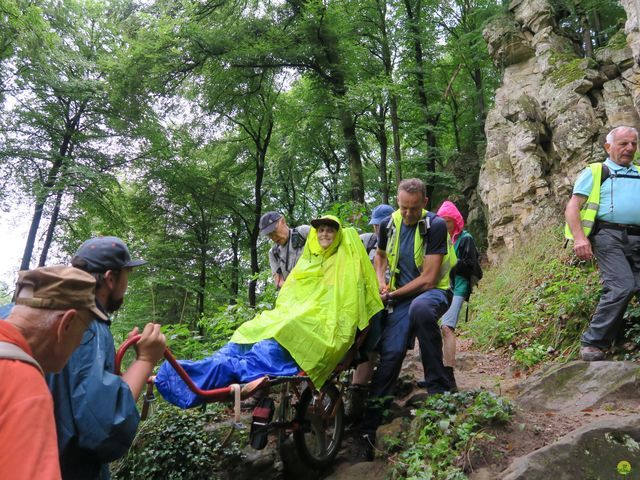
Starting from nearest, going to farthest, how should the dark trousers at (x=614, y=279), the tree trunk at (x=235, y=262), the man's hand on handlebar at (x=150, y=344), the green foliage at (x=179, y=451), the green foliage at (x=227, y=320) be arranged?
1. the man's hand on handlebar at (x=150, y=344)
2. the green foliage at (x=179, y=451)
3. the dark trousers at (x=614, y=279)
4. the green foliage at (x=227, y=320)
5. the tree trunk at (x=235, y=262)

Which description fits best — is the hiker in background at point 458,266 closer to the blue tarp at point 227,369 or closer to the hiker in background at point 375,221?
the hiker in background at point 375,221

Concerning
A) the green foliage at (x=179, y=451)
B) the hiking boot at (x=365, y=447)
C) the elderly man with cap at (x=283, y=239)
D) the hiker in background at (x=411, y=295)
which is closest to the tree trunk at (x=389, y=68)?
the elderly man with cap at (x=283, y=239)

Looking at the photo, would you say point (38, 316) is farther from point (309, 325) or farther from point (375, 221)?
point (375, 221)

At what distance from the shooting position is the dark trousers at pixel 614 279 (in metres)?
4.25

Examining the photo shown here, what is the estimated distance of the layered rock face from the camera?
11570mm

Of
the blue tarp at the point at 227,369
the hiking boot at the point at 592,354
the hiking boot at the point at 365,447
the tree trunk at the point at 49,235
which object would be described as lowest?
the hiking boot at the point at 365,447

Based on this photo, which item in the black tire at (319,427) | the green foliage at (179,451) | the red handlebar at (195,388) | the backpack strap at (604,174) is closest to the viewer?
the red handlebar at (195,388)

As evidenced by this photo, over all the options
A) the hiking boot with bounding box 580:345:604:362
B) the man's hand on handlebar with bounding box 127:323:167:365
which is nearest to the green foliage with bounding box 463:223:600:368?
the hiking boot with bounding box 580:345:604:362

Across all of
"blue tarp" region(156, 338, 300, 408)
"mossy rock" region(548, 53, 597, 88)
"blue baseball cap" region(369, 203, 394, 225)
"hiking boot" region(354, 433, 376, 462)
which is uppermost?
"mossy rock" region(548, 53, 597, 88)

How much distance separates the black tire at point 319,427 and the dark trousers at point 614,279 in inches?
99.1

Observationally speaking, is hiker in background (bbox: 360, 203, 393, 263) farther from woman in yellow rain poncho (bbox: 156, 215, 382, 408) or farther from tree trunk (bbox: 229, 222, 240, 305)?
tree trunk (bbox: 229, 222, 240, 305)

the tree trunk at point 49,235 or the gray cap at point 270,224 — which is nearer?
the gray cap at point 270,224

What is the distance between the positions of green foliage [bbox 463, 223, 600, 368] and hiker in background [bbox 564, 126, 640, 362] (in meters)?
1.34

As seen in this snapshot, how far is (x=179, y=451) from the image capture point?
4.11 m
